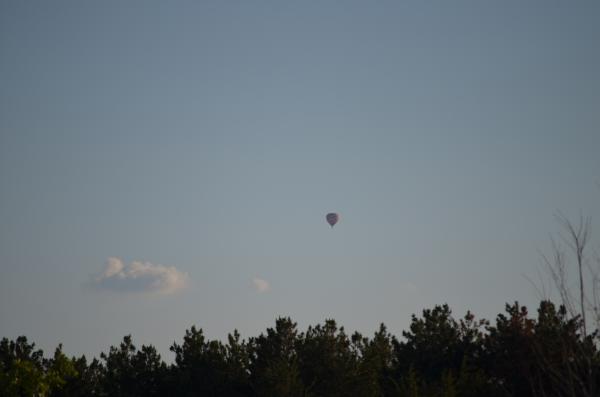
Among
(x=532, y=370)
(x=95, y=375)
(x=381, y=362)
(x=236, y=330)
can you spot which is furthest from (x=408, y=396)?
(x=95, y=375)

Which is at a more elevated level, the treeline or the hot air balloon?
the hot air balloon

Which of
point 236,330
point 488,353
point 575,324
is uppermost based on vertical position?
point 236,330

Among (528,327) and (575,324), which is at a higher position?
(528,327)

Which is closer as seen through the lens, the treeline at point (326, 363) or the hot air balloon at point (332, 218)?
the treeline at point (326, 363)

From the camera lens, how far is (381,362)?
55312 millimetres

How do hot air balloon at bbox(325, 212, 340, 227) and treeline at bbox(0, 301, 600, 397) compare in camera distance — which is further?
hot air balloon at bbox(325, 212, 340, 227)

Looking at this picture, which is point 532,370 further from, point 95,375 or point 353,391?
point 95,375

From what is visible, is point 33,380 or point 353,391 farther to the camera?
A: point 353,391

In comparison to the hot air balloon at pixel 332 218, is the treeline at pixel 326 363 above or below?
below

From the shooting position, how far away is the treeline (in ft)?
Result: 152

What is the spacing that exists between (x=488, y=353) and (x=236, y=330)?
58.7ft

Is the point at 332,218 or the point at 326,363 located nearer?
the point at 326,363

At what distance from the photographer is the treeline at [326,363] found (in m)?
46.4

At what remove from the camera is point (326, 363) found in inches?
2062
